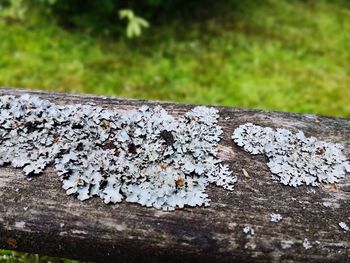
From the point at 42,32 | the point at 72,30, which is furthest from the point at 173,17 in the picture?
the point at 42,32

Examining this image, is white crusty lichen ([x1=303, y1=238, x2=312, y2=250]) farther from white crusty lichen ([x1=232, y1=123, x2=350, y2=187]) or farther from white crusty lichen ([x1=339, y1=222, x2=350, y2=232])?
white crusty lichen ([x1=232, y1=123, x2=350, y2=187])

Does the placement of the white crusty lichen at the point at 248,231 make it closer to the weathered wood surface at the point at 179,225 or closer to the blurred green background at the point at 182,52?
the weathered wood surface at the point at 179,225

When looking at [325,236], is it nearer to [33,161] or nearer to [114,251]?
[114,251]

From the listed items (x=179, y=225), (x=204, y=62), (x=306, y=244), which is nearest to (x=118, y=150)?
(x=179, y=225)

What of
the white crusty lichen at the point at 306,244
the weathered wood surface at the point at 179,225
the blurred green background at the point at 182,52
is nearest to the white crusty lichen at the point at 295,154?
the weathered wood surface at the point at 179,225

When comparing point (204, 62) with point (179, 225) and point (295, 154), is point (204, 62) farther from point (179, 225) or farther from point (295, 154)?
point (179, 225)

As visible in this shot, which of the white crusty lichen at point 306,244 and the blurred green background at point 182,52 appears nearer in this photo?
the white crusty lichen at point 306,244
